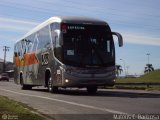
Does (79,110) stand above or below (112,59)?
below

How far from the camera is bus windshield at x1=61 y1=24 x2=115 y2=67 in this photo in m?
24.0

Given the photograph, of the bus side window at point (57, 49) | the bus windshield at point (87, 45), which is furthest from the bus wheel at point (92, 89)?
the bus side window at point (57, 49)

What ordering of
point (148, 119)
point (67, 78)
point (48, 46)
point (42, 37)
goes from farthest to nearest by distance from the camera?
point (42, 37)
point (48, 46)
point (67, 78)
point (148, 119)

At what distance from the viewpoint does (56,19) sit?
82.7 feet

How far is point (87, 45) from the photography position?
2431 centimetres

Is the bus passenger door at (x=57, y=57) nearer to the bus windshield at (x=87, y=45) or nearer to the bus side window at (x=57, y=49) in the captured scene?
the bus side window at (x=57, y=49)

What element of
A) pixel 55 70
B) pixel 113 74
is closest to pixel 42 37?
pixel 55 70

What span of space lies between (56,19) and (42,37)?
3.39 metres

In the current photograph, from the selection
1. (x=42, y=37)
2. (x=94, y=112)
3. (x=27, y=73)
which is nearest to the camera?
(x=94, y=112)

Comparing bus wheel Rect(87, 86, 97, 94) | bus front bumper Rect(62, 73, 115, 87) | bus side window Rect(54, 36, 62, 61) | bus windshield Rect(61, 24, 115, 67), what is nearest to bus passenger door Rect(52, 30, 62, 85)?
bus side window Rect(54, 36, 62, 61)

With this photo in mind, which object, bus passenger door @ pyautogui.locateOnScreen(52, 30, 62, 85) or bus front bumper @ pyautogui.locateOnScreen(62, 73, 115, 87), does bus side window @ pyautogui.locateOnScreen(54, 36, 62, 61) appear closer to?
bus passenger door @ pyautogui.locateOnScreen(52, 30, 62, 85)

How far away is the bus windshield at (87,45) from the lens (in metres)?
24.0

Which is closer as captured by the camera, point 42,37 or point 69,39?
point 69,39

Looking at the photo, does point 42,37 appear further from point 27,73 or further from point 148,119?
point 148,119
